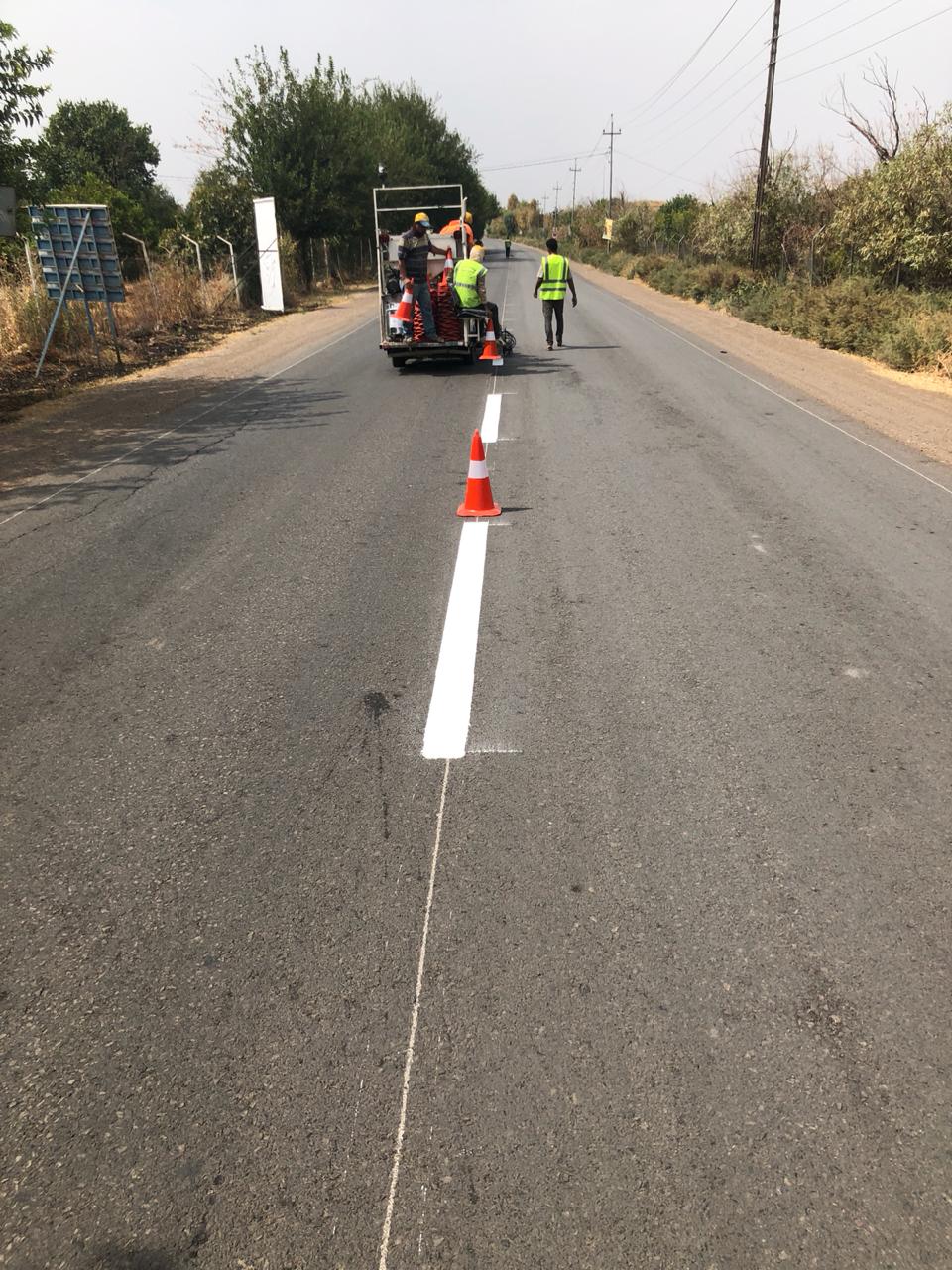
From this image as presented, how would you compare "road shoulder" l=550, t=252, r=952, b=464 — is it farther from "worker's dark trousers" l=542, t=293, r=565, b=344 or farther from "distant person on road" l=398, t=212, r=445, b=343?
"distant person on road" l=398, t=212, r=445, b=343

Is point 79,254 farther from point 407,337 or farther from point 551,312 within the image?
point 551,312

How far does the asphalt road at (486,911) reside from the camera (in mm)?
1976

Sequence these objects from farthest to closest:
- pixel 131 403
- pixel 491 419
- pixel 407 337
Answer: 1. pixel 407 337
2. pixel 131 403
3. pixel 491 419

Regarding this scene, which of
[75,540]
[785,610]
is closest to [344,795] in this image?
[785,610]

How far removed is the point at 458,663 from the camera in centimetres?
441

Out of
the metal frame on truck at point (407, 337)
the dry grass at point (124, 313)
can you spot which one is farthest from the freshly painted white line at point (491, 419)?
the dry grass at point (124, 313)

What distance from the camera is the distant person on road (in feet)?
42.4

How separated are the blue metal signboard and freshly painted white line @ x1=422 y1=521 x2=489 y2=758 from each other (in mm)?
11580

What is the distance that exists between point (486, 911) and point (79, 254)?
49.5 ft

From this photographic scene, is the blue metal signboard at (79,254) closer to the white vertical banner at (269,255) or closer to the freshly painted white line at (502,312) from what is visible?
the freshly painted white line at (502,312)

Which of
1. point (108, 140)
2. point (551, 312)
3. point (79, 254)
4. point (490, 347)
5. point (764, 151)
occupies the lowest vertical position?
point (490, 347)

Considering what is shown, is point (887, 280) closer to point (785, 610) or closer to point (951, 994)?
point (785, 610)

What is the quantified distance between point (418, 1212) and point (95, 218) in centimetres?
1600

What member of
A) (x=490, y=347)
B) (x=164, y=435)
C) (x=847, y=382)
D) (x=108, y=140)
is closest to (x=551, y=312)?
(x=490, y=347)
